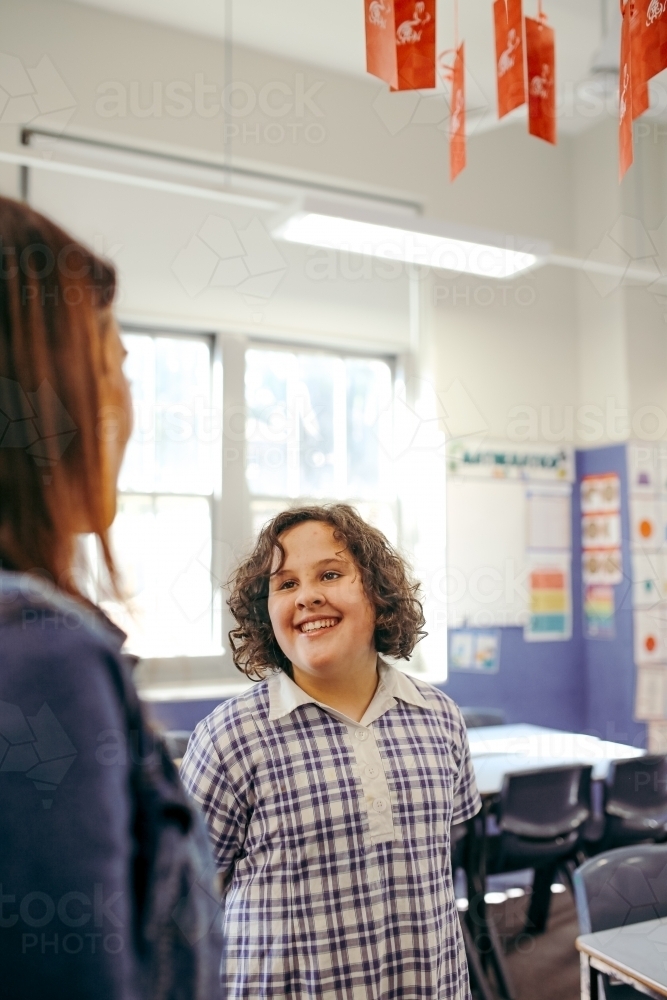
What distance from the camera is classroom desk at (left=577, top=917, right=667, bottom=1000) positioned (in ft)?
4.83

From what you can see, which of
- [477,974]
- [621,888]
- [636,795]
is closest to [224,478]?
[621,888]

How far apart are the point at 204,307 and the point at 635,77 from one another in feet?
2.70

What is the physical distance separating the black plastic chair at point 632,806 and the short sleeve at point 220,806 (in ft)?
7.12

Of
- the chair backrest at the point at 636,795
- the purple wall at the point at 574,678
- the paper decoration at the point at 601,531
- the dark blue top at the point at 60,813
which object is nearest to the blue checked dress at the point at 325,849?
the dark blue top at the point at 60,813

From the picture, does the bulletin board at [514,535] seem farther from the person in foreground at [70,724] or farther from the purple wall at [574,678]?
the person in foreground at [70,724]

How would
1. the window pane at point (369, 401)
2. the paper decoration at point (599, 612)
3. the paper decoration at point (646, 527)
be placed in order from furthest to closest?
the paper decoration at point (599, 612), the window pane at point (369, 401), the paper decoration at point (646, 527)

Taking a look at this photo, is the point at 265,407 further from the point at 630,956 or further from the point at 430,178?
the point at 430,178

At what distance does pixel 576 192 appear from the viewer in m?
3.37

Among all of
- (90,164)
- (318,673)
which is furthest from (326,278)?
(318,673)

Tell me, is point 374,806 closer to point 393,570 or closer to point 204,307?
point 393,570

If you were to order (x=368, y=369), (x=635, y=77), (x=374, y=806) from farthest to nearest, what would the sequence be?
1. (x=368, y=369)
2. (x=635, y=77)
3. (x=374, y=806)

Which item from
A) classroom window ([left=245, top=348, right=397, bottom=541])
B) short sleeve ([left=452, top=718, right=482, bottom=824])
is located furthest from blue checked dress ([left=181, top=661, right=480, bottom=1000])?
classroom window ([left=245, top=348, right=397, bottom=541])

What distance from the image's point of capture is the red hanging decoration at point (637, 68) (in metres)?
1.37

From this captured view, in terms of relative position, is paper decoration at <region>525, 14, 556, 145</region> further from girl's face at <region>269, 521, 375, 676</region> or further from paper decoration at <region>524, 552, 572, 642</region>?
paper decoration at <region>524, 552, 572, 642</region>
